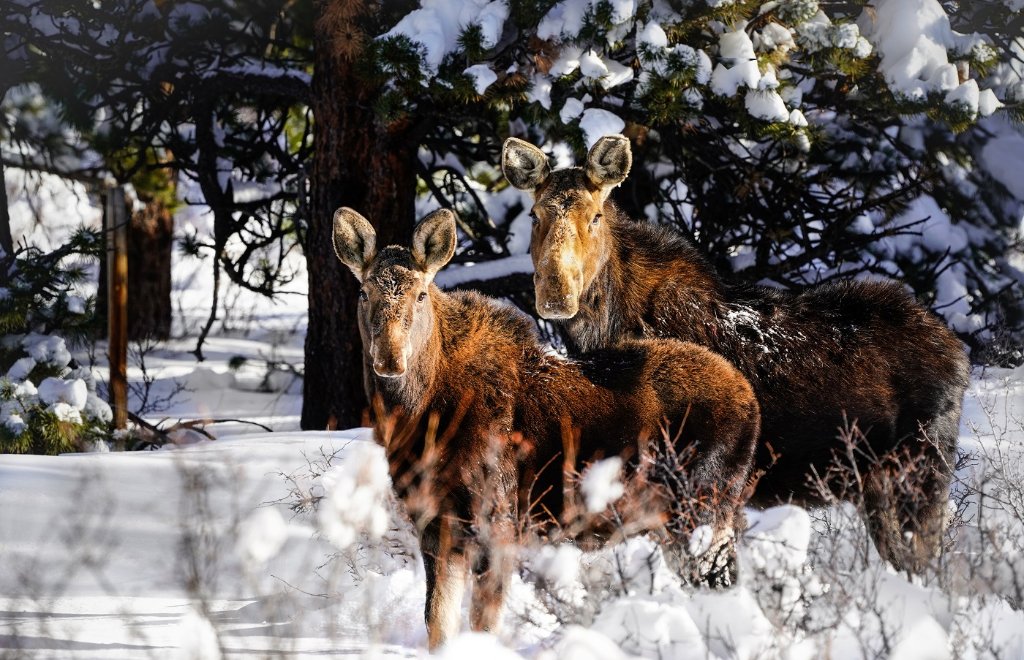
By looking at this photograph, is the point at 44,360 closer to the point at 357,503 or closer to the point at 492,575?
the point at 357,503

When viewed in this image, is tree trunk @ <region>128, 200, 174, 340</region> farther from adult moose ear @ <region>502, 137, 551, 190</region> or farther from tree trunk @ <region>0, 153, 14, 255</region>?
adult moose ear @ <region>502, 137, 551, 190</region>

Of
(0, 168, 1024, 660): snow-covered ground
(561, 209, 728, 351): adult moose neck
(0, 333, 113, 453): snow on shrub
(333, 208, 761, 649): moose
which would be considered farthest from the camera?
(0, 333, 113, 453): snow on shrub

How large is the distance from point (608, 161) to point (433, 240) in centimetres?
159

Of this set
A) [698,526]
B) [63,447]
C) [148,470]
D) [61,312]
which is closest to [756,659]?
[698,526]

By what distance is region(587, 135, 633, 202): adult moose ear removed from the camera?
623 cm

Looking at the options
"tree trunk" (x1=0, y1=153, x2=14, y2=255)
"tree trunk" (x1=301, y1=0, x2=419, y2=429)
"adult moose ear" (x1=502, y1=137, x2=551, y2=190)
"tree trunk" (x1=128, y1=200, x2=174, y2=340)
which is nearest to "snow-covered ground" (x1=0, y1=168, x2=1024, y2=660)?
"tree trunk" (x1=301, y1=0, x2=419, y2=429)

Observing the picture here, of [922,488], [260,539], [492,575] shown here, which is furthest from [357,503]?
[922,488]

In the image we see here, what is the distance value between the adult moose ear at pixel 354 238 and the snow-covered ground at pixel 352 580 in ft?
3.08

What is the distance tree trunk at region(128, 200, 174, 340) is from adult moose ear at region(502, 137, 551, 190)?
10.5 meters

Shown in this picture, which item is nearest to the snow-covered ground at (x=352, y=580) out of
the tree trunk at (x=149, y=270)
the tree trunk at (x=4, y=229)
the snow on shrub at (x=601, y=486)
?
the snow on shrub at (x=601, y=486)

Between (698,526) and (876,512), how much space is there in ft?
4.10

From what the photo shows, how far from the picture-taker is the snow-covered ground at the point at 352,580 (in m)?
4.25

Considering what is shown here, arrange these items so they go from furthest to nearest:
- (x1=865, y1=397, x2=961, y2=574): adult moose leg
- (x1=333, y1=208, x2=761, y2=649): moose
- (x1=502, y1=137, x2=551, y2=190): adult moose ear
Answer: (x1=502, y1=137, x2=551, y2=190): adult moose ear, (x1=865, y1=397, x2=961, y2=574): adult moose leg, (x1=333, y1=208, x2=761, y2=649): moose

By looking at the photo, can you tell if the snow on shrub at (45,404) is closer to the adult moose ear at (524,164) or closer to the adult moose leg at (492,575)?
the adult moose ear at (524,164)
